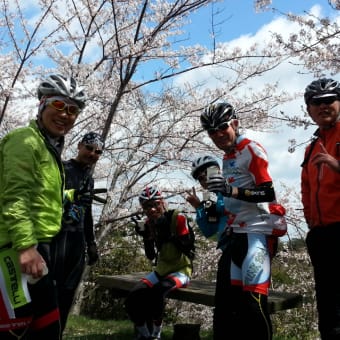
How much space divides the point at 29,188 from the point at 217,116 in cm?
146

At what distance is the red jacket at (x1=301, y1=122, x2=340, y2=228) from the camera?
2.88 meters

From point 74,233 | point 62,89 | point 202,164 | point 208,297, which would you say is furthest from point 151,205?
point 62,89

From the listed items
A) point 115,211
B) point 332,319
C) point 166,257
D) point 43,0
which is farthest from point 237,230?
point 43,0

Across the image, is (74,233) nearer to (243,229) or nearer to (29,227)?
(243,229)

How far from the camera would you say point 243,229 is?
3.13 meters

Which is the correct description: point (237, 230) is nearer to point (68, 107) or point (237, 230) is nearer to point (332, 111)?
point (332, 111)

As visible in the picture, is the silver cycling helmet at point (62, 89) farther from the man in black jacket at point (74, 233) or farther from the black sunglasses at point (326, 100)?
the black sunglasses at point (326, 100)

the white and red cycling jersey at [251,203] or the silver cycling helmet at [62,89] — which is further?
the white and red cycling jersey at [251,203]

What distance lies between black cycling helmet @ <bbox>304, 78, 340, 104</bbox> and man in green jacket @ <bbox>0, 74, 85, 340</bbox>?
1.59 m

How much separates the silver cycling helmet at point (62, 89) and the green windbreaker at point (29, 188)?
0.70ft

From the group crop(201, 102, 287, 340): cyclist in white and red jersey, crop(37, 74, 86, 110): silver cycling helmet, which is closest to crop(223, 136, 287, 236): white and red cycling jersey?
crop(201, 102, 287, 340): cyclist in white and red jersey

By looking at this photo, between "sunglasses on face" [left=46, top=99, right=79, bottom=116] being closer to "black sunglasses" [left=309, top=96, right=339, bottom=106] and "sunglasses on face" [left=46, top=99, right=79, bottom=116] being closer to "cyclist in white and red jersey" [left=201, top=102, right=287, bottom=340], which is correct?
"cyclist in white and red jersey" [left=201, top=102, right=287, bottom=340]

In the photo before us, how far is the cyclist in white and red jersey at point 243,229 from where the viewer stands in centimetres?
295

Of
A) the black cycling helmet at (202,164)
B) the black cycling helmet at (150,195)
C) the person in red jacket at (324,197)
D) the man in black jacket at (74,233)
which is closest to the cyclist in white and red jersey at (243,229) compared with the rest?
the black cycling helmet at (202,164)
